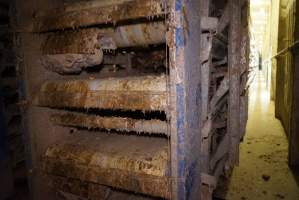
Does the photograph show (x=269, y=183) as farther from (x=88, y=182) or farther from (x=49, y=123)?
(x=49, y=123)

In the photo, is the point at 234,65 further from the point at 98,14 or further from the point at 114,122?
the point at 98,14

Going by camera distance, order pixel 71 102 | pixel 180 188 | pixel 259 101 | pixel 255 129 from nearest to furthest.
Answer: pixel 180 188
pixel 71 102
pixel 255 129
pixel 259 101

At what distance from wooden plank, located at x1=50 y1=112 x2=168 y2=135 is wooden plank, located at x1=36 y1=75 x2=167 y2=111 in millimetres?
176

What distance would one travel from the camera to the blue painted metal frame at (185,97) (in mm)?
1277

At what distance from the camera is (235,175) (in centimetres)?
355

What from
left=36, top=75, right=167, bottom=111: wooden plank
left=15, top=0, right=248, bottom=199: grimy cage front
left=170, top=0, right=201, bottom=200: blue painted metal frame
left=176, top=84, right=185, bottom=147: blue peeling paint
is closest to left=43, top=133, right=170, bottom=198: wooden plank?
left=15, top=0, right=248, bottom=199: grimy cage front

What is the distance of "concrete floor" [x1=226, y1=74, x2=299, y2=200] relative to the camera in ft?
10.2

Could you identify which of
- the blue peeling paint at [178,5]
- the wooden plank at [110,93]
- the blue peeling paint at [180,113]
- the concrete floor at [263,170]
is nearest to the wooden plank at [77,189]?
the wooden plank at [110,93]

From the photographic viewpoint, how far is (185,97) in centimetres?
134

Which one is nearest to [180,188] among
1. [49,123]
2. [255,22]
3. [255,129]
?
[49,123]

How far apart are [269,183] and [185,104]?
279 cm

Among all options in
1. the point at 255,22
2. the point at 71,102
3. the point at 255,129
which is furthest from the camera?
the point at 255,22

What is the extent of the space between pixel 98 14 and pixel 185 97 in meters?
0.75

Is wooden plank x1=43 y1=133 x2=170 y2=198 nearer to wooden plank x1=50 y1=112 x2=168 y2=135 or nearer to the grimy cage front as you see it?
the grimy cage front
